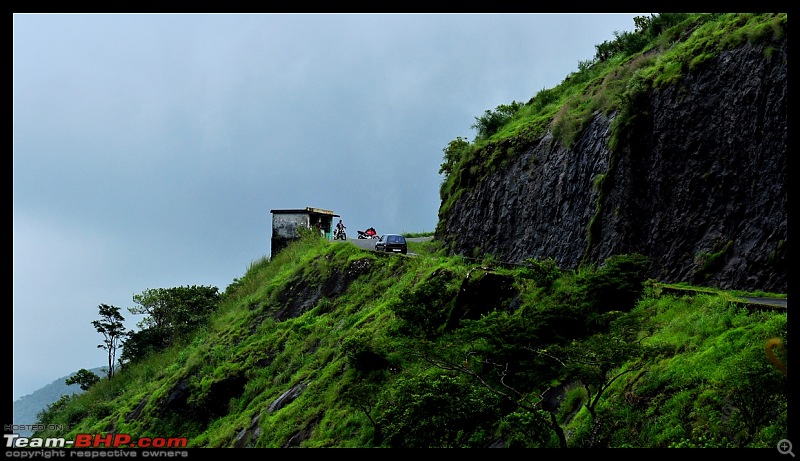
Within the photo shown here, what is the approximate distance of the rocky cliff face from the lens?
16859 millimetres

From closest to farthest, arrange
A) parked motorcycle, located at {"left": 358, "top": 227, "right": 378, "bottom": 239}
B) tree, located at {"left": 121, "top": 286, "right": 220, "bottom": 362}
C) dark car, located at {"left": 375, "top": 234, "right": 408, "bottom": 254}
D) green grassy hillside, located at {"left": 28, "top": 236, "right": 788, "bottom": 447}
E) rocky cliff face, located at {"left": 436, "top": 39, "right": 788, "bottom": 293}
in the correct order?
green grassy hillside, located at {"left": 28, "top": 236, "right": 788, "bottom": 447} < rocky cliff face, located at {"left": 436, "top": 39, "right": 788, "bottom": 293} < dark car, located at {"left": 375, "top": 234, "right": 408, "bottom": 254} < tree, located at {"left": 121, "top": 286, "right": 220, "bottom": 362} < parked motorcycle, located at {"left": 358, "top": 227, "right": 378, "bottom": 239}

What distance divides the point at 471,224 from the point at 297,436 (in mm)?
15548

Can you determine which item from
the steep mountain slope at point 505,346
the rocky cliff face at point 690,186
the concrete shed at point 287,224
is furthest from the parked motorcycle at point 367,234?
the rocky cliff face at point 690,186

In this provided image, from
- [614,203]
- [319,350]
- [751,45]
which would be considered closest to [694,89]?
[751,45]

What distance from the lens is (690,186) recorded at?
19.3 meters

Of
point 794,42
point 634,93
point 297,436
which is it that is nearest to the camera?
point 794,42

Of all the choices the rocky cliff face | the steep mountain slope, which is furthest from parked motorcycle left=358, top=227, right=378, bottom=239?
the rocky cliff face

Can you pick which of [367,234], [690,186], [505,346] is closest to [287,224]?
[367,234]

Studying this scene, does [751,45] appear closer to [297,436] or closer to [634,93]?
[634,93]

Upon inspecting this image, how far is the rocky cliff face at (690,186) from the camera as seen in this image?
55.3ft

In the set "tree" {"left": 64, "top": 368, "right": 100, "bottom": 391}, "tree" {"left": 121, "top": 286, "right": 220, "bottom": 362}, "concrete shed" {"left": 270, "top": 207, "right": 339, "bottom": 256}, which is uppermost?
"concrete shed" {"left": 270, "top": 207, "right": 339, "bottom": 256}

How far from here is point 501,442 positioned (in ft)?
42.0

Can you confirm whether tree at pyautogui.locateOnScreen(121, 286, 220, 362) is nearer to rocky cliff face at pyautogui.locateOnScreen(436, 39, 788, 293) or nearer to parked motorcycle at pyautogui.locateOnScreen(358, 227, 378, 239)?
parked motorcycle at pyautogui.locateOnScreen(358, 227, 378, 239)
